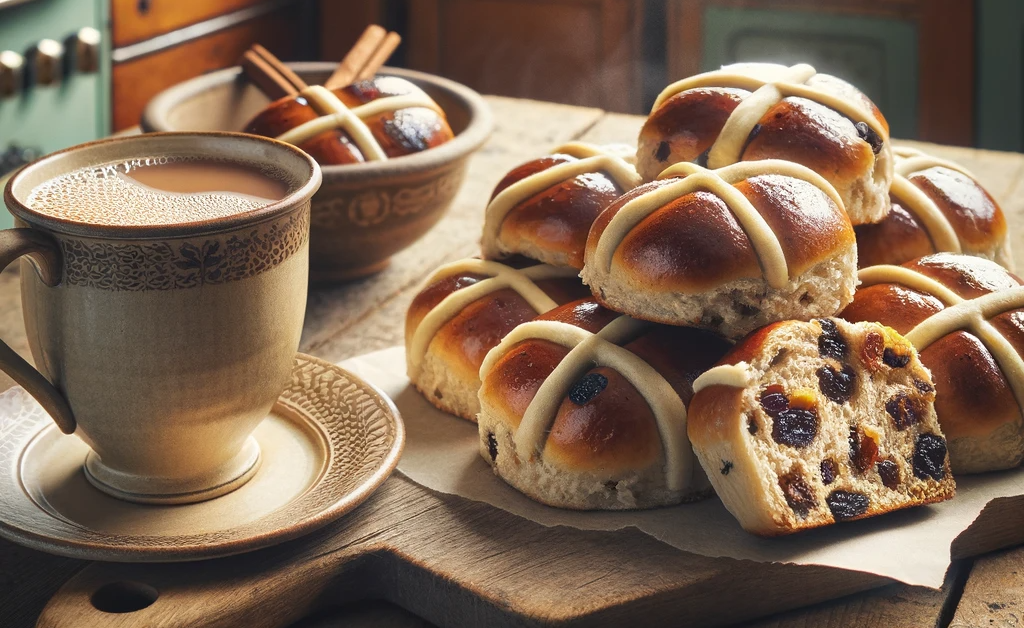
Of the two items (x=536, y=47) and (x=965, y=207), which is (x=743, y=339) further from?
(x=536, y=47)

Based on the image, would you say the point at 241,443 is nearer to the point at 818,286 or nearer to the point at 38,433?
the point at 38,433

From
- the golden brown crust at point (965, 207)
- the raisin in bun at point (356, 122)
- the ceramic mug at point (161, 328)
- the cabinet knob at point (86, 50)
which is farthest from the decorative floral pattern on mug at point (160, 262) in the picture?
the cabinet knob at point (86, 50)

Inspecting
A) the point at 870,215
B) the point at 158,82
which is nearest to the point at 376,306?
the point at 870,215

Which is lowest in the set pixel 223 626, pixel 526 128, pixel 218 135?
pixel 223 626

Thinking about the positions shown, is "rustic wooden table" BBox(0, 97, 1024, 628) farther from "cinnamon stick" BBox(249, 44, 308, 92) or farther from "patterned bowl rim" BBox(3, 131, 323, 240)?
"cinnamon stick" BBox(249, 44, 308, 92)

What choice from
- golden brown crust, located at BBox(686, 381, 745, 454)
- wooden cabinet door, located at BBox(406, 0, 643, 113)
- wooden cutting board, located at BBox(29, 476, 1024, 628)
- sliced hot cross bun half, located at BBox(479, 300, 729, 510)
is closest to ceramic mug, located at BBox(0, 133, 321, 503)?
wooden cutting board, located at BBox(29, 476, 1024, 628)

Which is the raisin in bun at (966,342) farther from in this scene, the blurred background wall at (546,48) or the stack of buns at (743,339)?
Result: the blurred background wall at (546,48)
